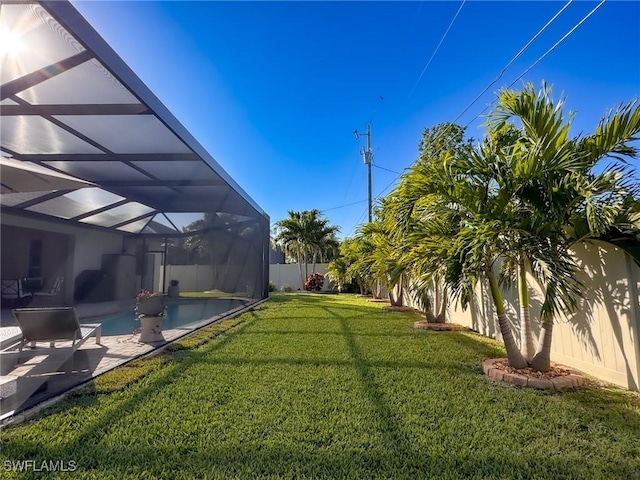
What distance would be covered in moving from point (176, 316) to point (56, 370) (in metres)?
3.88

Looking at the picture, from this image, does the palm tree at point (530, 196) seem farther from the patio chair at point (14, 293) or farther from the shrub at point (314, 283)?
the shrub at point (314, 283)

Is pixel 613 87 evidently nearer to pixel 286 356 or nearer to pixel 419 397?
pixel 419 397

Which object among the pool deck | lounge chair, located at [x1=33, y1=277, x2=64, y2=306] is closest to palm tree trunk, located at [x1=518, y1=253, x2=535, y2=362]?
the pool deck

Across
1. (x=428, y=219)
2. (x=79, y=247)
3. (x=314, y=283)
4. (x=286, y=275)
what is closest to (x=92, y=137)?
(x=79, y=247)

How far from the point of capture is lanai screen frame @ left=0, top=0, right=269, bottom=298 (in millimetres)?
3580

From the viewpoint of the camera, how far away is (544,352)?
159 inches

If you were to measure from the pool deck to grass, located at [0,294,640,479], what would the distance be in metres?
0.31

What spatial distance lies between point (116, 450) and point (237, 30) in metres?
7.76

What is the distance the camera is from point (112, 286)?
973 centimetres

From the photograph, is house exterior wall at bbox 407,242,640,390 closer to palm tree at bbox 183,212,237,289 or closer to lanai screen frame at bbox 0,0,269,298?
lanai screen frame at bbox 0,0,269,298

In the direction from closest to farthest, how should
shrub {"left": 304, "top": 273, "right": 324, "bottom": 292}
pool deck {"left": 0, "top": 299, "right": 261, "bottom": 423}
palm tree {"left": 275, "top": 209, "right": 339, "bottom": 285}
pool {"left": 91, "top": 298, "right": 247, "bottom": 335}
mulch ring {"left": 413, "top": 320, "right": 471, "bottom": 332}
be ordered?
pool deck {"left": 0, "top": 299, "right": 261, "bottom": 423}
pool {"left": 91, "top": 298, "right": 247, "bottom": 335}
mulch ring {"left": 413, "top": 320, "right": 471, "bottom": 332}
shrub {"left": 304, "top": 273, "right": 324, "bottom": 292}
palm tree {"left": 275, "top": 209, "right": 339, "bottom": 285}

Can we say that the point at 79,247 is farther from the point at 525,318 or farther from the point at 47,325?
the point at 525,318

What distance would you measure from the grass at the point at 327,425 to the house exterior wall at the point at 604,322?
398 millimetres

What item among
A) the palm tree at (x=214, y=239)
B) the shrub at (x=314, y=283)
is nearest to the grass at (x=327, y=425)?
the palm tree at (x=214, y=239)
